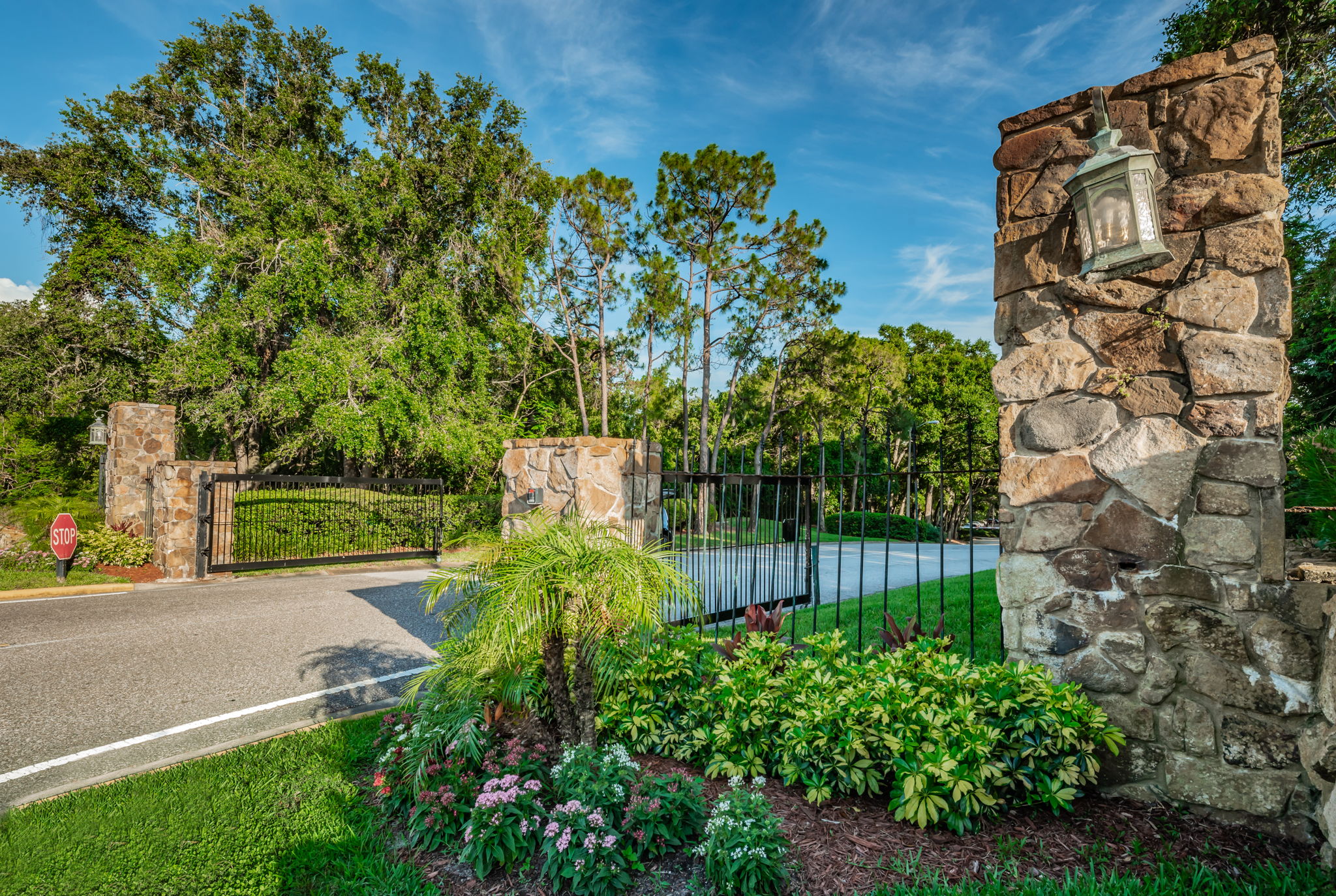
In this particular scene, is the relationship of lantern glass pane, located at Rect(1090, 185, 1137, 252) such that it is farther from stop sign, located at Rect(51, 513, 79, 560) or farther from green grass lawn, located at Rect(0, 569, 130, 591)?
stop sign, located at Rect(51, 513, 79, 560)

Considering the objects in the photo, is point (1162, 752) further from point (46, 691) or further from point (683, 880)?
point (46, 691)

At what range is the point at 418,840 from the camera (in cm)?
267

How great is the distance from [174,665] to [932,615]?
7.10m

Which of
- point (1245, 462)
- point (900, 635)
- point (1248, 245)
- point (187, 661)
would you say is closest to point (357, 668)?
point (187, 661)

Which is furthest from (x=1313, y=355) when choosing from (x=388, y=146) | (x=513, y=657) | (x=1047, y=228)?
(x=388, y=146)

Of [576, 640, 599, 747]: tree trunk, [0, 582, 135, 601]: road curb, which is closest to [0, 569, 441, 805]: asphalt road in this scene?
[0, 582, 135, 601]: road curb

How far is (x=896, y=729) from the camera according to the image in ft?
8.45

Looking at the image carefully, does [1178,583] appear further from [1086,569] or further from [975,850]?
[975,850]

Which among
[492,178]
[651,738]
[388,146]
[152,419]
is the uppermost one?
[388,146]

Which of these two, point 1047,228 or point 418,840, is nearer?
point 418,840

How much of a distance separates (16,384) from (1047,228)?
72.1ft

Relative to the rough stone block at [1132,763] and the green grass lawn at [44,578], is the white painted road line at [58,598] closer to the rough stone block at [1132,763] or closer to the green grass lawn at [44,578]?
the green grass lawn at [44,578]

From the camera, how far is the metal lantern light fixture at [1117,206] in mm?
2578

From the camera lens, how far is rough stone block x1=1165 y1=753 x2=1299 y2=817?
2361 mm
